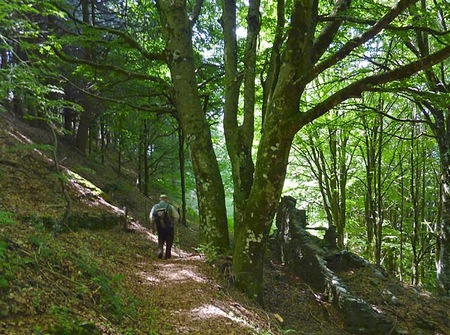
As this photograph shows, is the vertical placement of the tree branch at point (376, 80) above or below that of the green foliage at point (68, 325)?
above

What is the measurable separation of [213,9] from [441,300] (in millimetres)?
11662

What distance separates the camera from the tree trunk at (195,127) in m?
7.66

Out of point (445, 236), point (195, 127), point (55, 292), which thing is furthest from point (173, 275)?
point (445, 236)

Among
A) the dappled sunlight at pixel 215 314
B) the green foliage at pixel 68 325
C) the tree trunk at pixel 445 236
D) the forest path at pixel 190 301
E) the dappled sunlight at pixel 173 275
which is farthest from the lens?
Result: the tree trunk at pixel 445 236

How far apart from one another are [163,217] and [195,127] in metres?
2.50

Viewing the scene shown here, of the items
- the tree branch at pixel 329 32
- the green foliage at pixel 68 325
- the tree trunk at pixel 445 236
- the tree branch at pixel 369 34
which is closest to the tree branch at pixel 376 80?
the tree branch at pixel 369 34

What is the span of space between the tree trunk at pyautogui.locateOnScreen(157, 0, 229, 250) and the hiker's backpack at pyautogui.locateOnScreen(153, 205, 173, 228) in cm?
132

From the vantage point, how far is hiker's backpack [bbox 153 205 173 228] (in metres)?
8.77

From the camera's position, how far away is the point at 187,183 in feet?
67.3

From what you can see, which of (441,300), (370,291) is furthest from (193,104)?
(441,300)

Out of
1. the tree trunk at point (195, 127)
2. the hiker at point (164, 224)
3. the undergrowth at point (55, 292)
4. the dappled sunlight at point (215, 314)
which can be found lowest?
the dappled sunlight at point (215, 314)

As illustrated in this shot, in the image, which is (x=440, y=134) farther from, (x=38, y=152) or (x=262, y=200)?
(x=38, y=152)

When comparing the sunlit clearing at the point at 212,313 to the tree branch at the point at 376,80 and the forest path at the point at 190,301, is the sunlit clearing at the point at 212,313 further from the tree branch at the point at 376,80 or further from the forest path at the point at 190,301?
the tree branch at the point at 376,80

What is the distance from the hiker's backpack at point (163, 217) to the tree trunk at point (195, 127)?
4.32ft
